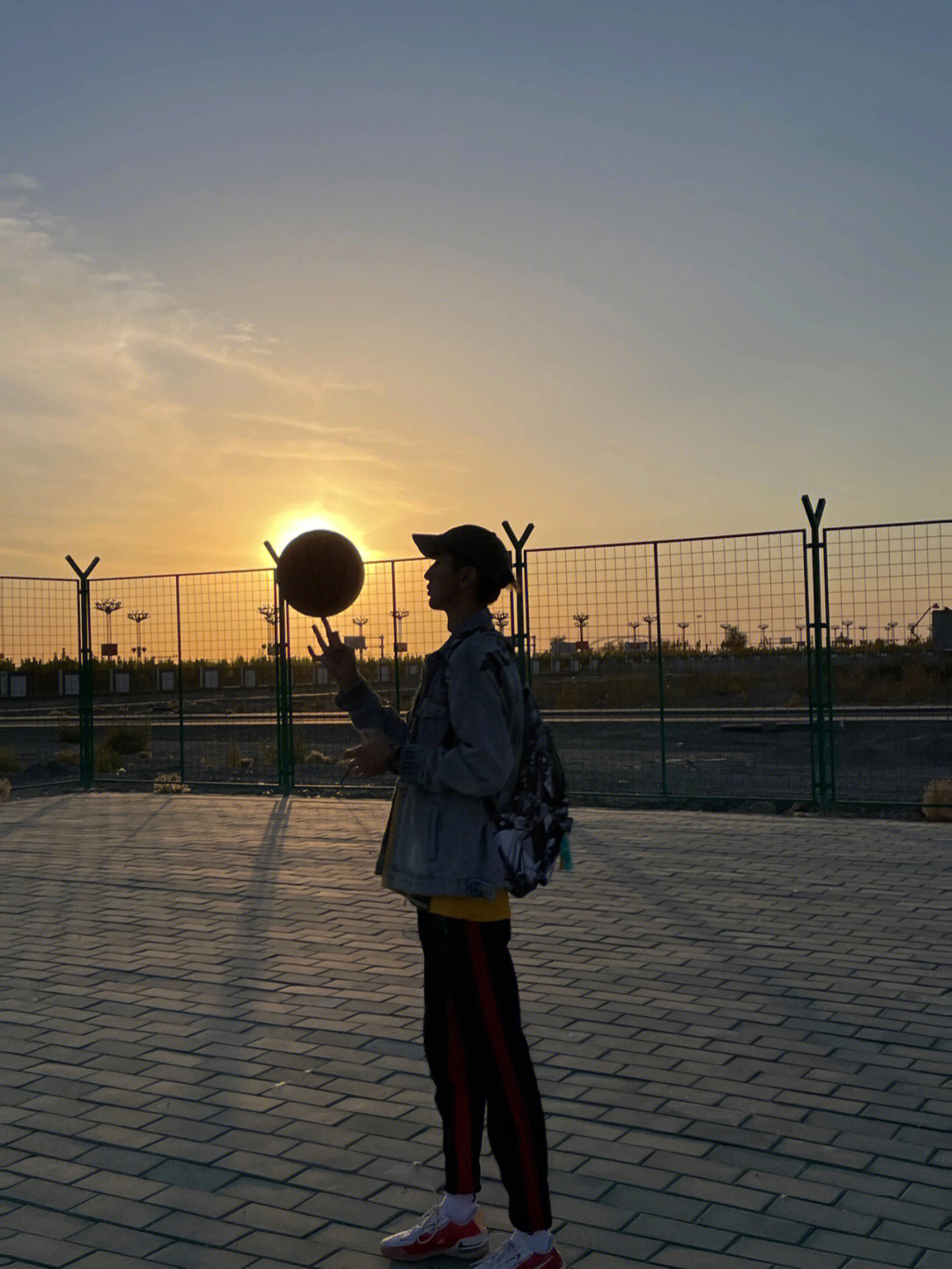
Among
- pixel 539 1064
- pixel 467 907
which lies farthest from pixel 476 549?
pixel 539 1064

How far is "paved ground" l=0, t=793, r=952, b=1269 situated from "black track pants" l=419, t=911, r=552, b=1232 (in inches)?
12.9

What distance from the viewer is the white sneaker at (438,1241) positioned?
3832mm

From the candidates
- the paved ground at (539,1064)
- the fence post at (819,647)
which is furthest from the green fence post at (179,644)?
the fence post at (819,647)

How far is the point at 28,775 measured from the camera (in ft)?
80.3

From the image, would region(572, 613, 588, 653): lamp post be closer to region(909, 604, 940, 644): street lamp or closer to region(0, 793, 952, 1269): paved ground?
region(909, 604, 940, 644): street lamp

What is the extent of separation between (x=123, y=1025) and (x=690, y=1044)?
2.61 metres

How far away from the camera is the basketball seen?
3.99 meters

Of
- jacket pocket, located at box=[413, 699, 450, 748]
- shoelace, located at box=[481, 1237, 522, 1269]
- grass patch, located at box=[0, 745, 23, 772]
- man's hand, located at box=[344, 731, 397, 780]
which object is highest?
jacket pocket, located at box=[413, 699, 450, 748]

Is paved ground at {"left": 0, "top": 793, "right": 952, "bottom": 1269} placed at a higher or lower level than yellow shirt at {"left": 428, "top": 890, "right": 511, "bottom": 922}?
lower

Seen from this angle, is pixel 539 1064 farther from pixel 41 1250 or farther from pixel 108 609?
pixel 108 609

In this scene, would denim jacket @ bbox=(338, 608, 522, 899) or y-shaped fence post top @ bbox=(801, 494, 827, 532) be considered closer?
denim jacket @ bbox=(338, 608, 522, 899)

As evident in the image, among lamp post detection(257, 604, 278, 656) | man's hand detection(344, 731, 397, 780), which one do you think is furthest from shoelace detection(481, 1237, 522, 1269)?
lamp post detection(257, 604, 278, 656)

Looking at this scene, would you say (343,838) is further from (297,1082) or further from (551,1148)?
(551,1148)

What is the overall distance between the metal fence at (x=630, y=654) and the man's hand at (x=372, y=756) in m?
5.26
